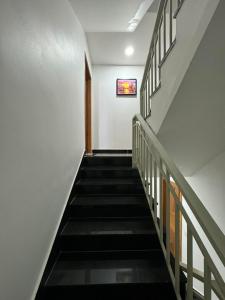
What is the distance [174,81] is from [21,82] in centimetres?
121

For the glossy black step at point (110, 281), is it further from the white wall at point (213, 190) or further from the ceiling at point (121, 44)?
the ceiling at point (121, 44)

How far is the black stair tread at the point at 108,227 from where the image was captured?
6.53 feet

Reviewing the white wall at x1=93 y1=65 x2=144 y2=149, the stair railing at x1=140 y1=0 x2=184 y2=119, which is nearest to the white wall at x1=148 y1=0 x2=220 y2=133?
the stair railing at x1=140 y1=0 x2=184 y2=119

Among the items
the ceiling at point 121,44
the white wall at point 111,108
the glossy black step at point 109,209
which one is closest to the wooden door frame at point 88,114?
the white wall at point 111,108

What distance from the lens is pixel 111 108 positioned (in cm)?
510

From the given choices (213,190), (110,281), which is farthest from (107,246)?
(213,190)

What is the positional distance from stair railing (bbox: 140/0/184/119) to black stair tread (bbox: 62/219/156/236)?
4.45 feet

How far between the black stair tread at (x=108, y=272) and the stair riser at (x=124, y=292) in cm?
3

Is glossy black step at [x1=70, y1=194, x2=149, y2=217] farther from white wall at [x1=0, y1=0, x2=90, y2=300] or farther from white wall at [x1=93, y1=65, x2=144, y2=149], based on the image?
white wall at [x1=93, y1=65, x2=144, y2=149]

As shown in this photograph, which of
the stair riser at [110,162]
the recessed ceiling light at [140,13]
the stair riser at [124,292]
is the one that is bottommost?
the stair riser at [124,292]

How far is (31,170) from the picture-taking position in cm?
128

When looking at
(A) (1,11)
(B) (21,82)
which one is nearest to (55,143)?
(B) (21,82)

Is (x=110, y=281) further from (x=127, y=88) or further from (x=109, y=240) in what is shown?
(x=127, y=88)

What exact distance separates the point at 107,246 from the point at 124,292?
0.45 m
